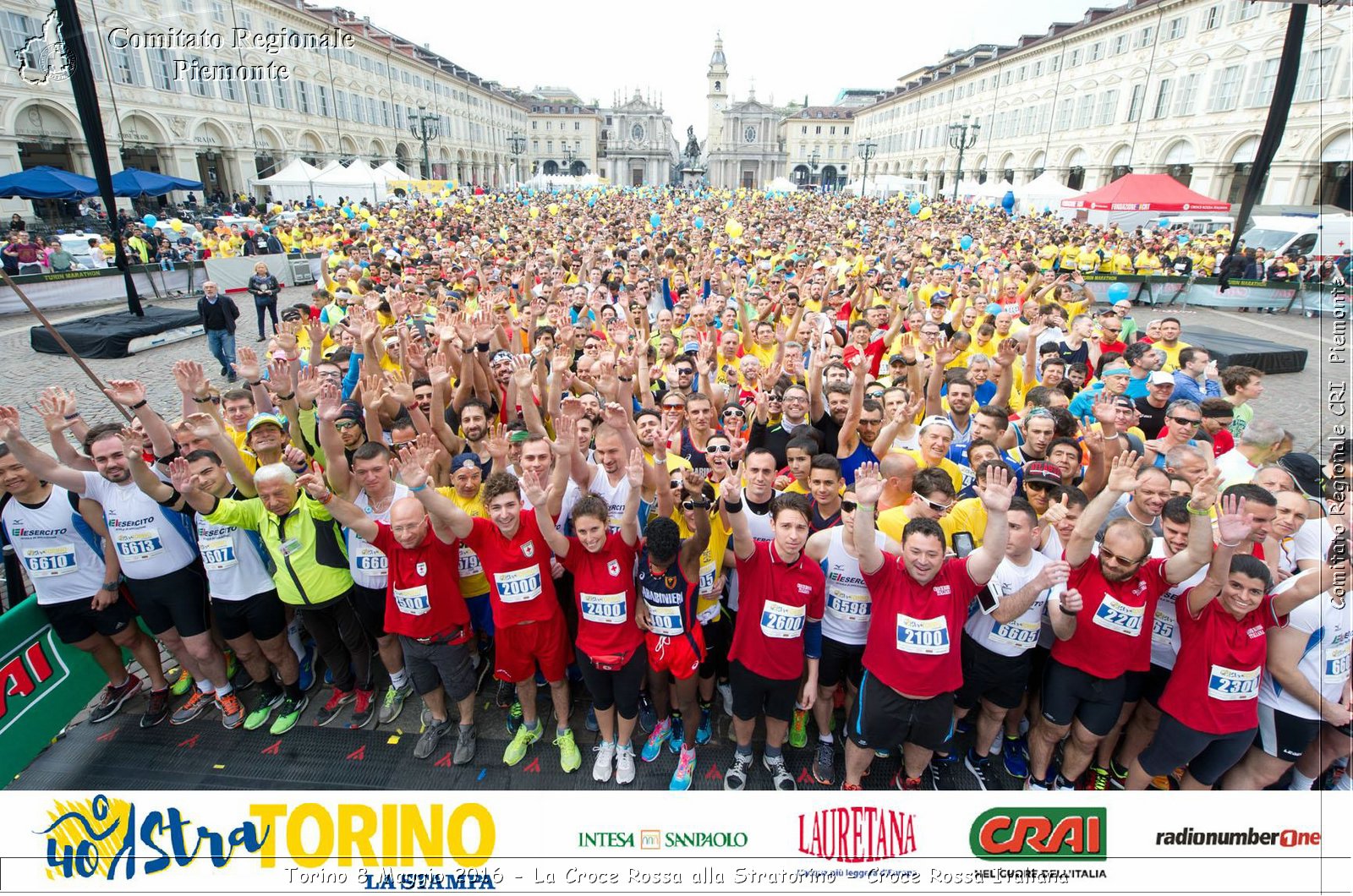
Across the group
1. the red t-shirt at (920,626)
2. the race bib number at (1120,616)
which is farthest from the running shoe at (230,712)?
the race bib number at (1120,616)

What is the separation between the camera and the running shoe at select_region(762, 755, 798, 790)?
351 centimetres

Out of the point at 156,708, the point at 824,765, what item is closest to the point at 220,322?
the point at 156,708

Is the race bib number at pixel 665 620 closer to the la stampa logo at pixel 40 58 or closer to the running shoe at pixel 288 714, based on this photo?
the running shoe at pixel 288 714

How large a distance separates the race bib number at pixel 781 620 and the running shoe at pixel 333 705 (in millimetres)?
2907

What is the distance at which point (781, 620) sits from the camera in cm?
313

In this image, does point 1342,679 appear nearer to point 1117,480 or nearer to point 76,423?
point 1117,480

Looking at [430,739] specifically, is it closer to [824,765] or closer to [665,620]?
[665,620]

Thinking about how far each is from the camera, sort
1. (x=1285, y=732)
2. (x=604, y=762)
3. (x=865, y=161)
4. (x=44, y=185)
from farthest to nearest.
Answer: (x=865, y=161)
(x=44, y=185)
(x=604, y=762)
(x=1285, y=732)

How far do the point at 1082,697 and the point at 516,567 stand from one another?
10.1ft

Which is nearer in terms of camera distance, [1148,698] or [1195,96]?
[1148,698]

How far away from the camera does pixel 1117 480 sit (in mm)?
2887

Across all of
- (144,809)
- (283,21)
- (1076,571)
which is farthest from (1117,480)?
(283,21)

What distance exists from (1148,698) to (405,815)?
386 cm

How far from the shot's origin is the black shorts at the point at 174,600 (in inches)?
146
